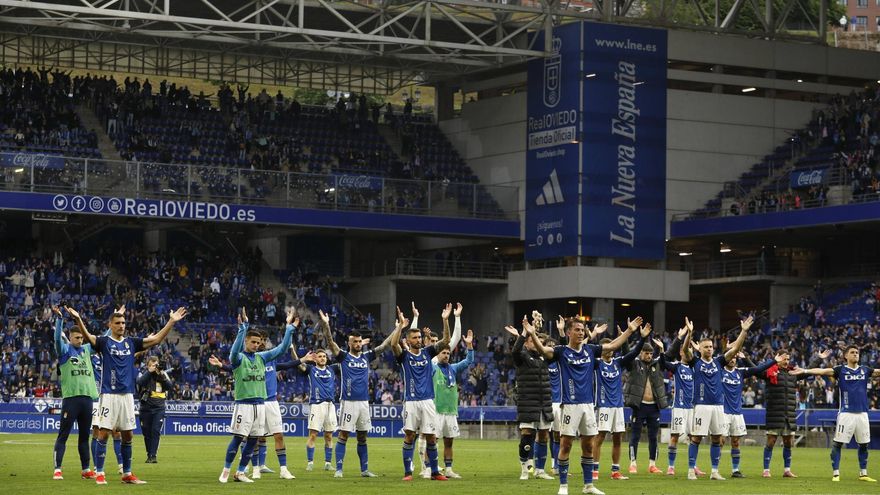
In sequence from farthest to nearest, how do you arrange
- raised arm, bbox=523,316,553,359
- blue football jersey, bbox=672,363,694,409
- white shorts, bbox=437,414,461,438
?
blue football jersey, bbox=672,363,694,409 → white shorts, bbox=437,414,461,438 → raised arm, bbox=523,316,553,359

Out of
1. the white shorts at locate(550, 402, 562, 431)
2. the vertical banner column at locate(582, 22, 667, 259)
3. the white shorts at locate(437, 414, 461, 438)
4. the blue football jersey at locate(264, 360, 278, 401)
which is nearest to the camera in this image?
the white shorts at locate(550, 402, 562, 431)

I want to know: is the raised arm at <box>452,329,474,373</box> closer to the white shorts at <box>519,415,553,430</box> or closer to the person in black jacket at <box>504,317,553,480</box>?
the person in black jacket at <box>504,317,553,480</box>

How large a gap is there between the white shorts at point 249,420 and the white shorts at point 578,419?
213 inches

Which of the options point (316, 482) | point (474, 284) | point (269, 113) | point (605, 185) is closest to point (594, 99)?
point (605, 185)

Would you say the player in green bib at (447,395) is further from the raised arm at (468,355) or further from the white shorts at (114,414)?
the white shorts at (114,414)

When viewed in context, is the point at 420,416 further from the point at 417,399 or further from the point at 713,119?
the point at 713,119

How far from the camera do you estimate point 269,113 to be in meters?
70.8

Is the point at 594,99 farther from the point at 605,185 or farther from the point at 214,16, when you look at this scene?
the point at 214,16

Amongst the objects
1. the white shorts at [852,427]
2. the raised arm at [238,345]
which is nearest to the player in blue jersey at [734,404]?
the white shorts at [852,427]

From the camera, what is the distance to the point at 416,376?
27469 mm

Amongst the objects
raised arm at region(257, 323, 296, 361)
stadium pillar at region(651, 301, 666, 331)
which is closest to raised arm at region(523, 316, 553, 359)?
raised arm at region(257, 323, 296, 361)

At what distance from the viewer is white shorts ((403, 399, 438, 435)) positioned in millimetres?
27250

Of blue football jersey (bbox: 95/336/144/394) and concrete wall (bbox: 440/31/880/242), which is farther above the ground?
concrete wall (bbox: 440/31/880/242)

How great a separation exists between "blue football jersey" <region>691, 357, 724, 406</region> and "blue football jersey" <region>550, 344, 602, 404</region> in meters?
6.22
